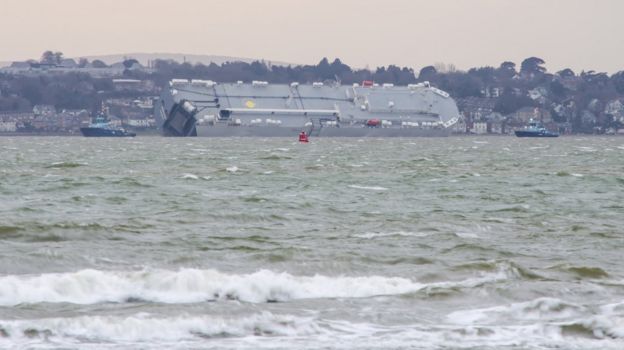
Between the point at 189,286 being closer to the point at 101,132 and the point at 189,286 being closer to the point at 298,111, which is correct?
the point at 298,111

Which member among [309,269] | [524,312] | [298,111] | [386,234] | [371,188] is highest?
[524,312]

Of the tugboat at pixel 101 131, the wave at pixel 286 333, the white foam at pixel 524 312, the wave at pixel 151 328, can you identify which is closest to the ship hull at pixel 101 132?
the tugboat at pixel 101 131

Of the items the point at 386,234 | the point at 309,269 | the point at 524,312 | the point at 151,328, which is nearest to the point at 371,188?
the point at 386,234

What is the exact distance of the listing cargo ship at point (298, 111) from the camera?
541 ft

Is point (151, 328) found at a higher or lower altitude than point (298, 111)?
higher

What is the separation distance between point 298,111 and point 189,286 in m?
153

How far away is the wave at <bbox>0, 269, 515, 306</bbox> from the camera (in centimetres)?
1734

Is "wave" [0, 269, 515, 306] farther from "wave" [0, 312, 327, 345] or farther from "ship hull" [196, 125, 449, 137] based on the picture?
"ship hull" [196, 125, 449, 137]

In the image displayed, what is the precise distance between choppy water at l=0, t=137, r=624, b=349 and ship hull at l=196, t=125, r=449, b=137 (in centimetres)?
12675

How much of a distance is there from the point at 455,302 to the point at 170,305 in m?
3.61

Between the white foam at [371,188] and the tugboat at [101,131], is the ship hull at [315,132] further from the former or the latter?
the white foam at [371,188]

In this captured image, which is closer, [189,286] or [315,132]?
[189,286]

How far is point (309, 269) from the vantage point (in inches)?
782

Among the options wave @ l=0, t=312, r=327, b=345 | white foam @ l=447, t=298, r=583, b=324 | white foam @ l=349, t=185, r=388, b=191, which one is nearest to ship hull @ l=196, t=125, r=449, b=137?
white foam @ l=349, t=185, r=388, b=191
